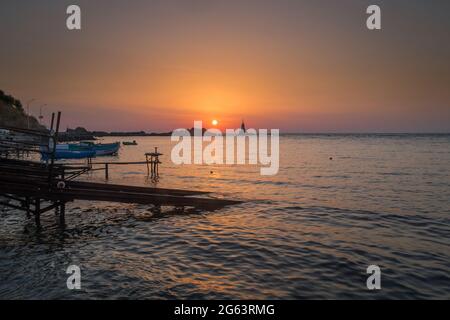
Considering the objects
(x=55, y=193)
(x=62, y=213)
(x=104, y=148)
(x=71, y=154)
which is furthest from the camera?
(x=104, y=148)

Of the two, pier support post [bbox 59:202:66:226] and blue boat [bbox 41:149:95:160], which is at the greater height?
blue boat [bbox 41:149:95:160]

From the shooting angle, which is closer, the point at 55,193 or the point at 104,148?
the point at 55,193

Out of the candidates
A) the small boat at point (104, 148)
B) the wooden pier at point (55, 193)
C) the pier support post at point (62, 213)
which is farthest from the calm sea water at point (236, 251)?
the small boat at point (104, 148)

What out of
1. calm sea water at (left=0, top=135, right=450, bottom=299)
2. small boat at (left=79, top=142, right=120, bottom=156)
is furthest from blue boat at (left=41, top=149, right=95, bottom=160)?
calm sea water at (left=0, top=135, right=450, bottom=299)

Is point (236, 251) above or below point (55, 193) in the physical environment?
below

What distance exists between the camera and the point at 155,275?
9.45 metres

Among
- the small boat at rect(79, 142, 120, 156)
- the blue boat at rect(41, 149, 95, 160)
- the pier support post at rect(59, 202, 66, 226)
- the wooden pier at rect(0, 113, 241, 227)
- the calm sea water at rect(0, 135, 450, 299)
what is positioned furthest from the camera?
the small boat at rect(79, 142, 120, 156)

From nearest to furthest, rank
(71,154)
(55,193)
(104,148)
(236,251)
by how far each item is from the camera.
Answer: (236,251) → (55,193) → (71,154) → (104,148)

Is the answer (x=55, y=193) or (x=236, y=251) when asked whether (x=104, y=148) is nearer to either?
(x=55, y=193)

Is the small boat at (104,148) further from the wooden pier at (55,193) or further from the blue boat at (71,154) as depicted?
the wooden pier at (55,193)

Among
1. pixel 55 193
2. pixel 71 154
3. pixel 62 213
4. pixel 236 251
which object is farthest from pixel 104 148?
pixel 236 251

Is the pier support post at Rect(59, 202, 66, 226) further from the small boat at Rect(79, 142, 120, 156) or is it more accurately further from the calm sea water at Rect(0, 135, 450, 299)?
the small boat at Rect(79, 142, 120, 156)
